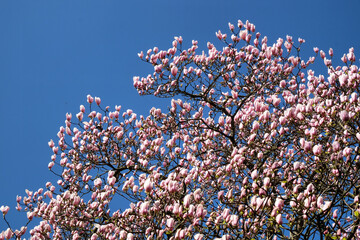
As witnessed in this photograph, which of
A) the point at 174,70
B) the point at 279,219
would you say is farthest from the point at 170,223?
the point at 174,70

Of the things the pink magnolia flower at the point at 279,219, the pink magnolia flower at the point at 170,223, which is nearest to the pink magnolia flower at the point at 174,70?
the pink magnolia flower at the point at 170,223

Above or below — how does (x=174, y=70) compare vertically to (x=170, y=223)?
above

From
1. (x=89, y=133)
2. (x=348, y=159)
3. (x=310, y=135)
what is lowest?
(x=348, y=159)

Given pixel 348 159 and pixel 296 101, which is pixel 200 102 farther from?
pixel 348 159

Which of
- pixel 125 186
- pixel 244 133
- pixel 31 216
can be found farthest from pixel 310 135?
A: pixel 31 216

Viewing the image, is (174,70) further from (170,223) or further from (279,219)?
(279,219)

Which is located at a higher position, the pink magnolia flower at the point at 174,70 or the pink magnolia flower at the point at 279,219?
the pink magnolia flower at the point at 174,70

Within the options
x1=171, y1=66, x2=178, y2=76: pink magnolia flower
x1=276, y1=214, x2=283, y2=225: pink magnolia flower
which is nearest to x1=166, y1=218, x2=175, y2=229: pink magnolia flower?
x1=276, y1=214, x2=283, y2=225: pink magnolia flower

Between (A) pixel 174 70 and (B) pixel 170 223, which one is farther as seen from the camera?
(A) pixel 174 70

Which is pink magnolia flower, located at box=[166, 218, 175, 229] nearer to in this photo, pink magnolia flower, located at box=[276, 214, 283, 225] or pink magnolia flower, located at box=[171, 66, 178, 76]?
pink magnolia flower, located at box=[276, 214, 283, 225]

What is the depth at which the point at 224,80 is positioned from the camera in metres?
7.94

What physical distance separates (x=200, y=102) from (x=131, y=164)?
8.33 ft

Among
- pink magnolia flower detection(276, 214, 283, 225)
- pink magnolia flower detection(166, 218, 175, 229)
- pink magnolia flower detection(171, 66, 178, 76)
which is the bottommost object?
pink magnolia flower detection(276, 214, 283, 225)

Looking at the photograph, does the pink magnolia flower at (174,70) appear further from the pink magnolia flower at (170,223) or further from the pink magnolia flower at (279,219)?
the pink magnolia flower at (279,219)
